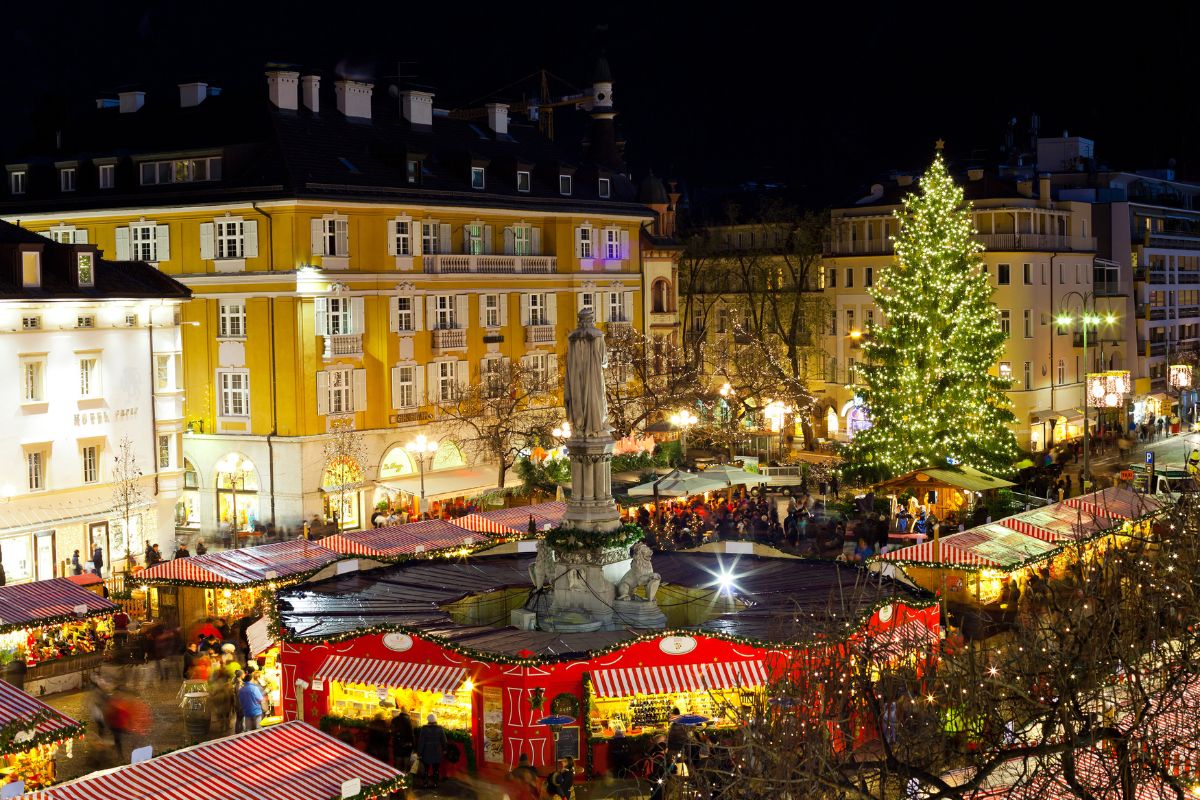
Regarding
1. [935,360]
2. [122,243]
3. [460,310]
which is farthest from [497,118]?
[935,360]

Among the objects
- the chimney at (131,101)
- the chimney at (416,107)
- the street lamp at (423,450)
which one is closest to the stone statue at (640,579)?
the street lamp at (423,450)

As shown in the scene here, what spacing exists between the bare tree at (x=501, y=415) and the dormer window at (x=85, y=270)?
15.2 m

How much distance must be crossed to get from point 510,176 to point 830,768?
51.7 meters

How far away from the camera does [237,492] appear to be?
56.2 meters

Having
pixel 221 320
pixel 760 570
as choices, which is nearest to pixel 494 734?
pixel 760 570

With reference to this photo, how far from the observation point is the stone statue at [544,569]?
104ft

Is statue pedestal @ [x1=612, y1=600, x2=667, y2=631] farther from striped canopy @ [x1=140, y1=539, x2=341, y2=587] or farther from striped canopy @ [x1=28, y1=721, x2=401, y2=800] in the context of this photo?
striped canopy @ [x1=28, y1=721, x2=401, y2=800]

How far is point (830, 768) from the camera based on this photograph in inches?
630

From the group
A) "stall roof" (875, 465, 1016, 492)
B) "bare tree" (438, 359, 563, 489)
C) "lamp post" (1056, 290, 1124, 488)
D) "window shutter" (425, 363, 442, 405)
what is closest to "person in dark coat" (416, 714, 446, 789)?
"stall roof" (875, 465, 1016, 492)

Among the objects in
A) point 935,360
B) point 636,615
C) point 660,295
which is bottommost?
point 636,615

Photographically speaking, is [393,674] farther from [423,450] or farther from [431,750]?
[423,450]

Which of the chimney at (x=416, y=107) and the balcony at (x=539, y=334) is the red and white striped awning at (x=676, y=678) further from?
the chimney at (x=416, y=107)

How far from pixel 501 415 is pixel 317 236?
899cm

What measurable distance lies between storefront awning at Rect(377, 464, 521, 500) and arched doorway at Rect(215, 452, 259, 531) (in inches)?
172
